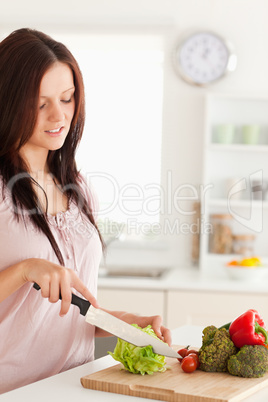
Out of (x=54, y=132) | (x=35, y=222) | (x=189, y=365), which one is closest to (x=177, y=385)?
(x=189, y=365)

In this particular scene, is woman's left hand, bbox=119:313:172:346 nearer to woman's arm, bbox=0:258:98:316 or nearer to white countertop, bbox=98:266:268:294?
woman's arm, bbox=0:258:98:316

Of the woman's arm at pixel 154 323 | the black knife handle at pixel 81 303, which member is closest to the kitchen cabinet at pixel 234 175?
the woman's arm at pixel 154 323

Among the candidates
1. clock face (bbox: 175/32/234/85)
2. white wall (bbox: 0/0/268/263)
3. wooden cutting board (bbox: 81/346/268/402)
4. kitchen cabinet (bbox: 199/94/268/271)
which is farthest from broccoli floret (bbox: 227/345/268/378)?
clock face (bbox: 175/32/234/85)

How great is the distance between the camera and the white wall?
3.65 m

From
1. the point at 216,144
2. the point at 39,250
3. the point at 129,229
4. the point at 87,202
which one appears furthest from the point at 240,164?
the point at 39,250

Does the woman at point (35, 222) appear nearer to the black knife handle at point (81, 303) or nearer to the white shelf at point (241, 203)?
the black knife handle at point (81, 303)

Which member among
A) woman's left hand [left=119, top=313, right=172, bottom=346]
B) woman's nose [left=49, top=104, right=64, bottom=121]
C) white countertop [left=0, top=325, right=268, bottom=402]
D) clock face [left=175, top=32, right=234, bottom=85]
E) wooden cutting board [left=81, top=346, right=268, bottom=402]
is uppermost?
clock face [left=175, top=32, right=234, bottom=85]

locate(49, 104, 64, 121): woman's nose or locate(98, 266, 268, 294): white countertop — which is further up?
locate(49, 104, 64, 121): woman's nose

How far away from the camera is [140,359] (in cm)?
131

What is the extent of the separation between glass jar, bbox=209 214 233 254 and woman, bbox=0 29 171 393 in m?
2.05

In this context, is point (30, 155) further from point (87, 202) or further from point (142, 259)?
point (142, 259)

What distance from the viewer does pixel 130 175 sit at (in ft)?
12.5

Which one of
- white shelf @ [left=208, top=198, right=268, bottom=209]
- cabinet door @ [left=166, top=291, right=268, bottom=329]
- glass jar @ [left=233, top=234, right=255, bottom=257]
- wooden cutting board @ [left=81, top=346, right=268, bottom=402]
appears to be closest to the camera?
wooden cutting board @ [left=81, top=346, right=268, bottom=402]

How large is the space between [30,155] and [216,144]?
207cm
